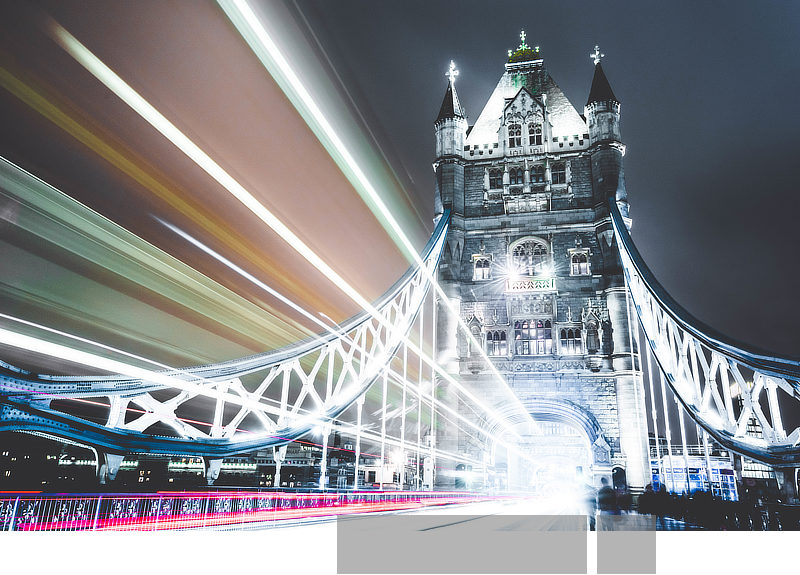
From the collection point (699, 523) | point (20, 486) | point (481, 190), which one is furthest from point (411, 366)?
point (20, 486)

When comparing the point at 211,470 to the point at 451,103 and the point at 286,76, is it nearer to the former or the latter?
the point at 286,76

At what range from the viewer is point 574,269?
87.0 feet

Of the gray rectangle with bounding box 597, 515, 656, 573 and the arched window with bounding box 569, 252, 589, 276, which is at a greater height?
the arched window with bounding box 569, 252, 589, 276

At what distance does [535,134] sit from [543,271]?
331 inches

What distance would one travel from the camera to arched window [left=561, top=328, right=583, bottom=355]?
25.1 meters

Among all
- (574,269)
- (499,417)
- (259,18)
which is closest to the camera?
(259,18)

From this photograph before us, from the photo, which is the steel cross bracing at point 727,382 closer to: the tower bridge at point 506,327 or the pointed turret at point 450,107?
the tower bridge at point 506,327

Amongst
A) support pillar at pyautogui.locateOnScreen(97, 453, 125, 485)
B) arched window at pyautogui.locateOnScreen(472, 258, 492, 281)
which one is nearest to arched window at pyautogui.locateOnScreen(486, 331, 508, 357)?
arched window at pyautogui.locateOnScreen(472, 258, 492, 281)

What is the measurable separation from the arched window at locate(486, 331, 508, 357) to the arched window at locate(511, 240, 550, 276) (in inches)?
136

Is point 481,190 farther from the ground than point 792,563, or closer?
farther from the ground

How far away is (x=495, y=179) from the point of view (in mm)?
29094

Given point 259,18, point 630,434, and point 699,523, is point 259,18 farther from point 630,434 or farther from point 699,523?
point 630,434

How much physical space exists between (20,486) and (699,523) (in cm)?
1282

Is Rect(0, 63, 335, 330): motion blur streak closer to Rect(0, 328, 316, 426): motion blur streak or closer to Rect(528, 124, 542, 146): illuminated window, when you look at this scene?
Rect(0, 328, 316, 426): motion blur streak
